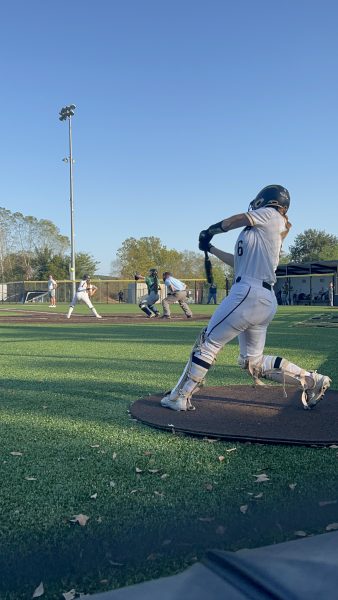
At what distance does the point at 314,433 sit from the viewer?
4.21m

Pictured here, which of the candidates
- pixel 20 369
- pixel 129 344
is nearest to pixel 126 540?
pixel 20 369

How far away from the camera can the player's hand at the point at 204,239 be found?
16.1 feet

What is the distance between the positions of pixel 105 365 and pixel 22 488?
535 centimetres

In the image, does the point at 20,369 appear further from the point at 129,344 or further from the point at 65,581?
the point at 65,581

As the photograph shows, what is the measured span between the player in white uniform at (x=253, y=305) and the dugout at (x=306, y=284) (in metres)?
40.1

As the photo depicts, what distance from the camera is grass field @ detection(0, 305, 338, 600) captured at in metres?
2.38

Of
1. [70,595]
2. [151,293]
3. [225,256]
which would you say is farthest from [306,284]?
[70,595]

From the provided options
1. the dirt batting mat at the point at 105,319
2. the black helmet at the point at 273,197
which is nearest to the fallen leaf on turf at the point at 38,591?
the black helmet at the point at 273,197

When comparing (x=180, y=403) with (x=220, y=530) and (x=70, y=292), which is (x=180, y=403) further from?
(x=70, y=292)

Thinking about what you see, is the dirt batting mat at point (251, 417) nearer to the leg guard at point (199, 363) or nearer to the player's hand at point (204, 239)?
the leg guard at point (199, 363)

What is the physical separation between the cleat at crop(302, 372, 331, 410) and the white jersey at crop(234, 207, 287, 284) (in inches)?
39.8

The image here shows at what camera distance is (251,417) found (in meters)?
4.78

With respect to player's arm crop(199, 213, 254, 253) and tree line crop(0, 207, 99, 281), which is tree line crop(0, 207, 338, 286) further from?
player's arm crop(199, 213, 254, 253)

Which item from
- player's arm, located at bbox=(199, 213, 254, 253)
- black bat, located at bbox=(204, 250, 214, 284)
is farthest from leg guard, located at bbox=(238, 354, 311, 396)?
player's arm, located at bbox=(199, 213, 254, 253)
